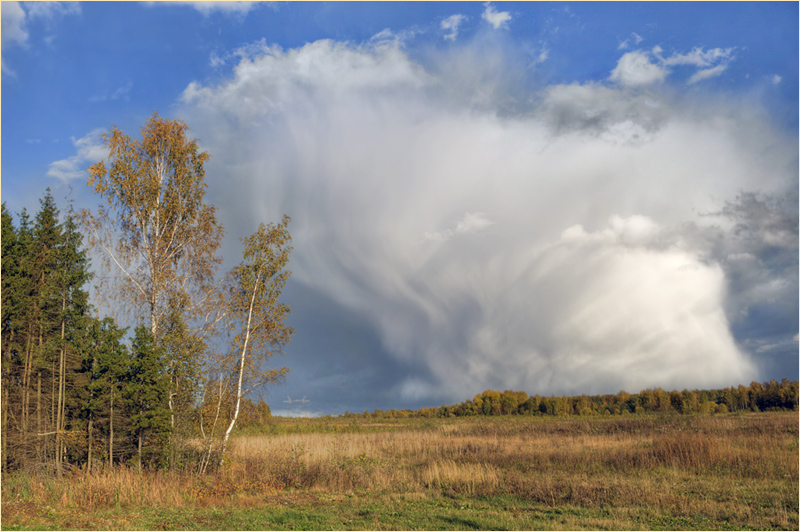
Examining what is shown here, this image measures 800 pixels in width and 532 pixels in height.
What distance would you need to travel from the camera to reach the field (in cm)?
1324

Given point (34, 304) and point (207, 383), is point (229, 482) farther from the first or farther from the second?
Result: point (34, 304)

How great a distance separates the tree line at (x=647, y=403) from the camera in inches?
3632

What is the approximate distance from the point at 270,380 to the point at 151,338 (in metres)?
5.14

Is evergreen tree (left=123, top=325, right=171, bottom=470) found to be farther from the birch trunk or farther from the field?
the birch trunk

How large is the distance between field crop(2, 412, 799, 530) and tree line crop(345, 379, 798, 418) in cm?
7181

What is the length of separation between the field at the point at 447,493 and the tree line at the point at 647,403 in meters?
71.8

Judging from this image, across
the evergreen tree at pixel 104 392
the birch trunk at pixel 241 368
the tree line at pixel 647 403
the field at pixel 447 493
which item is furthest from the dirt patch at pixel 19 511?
the tree line at pixel 647 403

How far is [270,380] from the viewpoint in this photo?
67.9 feet

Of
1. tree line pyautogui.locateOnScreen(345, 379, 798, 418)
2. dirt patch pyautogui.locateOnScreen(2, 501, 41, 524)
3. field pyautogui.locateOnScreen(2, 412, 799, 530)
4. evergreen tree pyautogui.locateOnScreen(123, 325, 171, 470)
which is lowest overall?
tree line pyautogui.locateOnScreen(345, 379, 798, 418)

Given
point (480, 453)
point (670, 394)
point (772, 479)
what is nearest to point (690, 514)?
point (772, 479)

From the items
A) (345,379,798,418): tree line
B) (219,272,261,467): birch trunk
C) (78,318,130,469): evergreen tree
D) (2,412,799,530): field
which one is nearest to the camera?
(2,412,799,530): field

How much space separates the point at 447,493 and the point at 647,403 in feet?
317

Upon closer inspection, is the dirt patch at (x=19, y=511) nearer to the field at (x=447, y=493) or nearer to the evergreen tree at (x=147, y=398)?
the field at (x=447, y=493)

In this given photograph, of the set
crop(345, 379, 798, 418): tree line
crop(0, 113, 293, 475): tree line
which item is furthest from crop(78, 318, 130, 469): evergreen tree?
crop(345, 379, 798, 418): tree line
